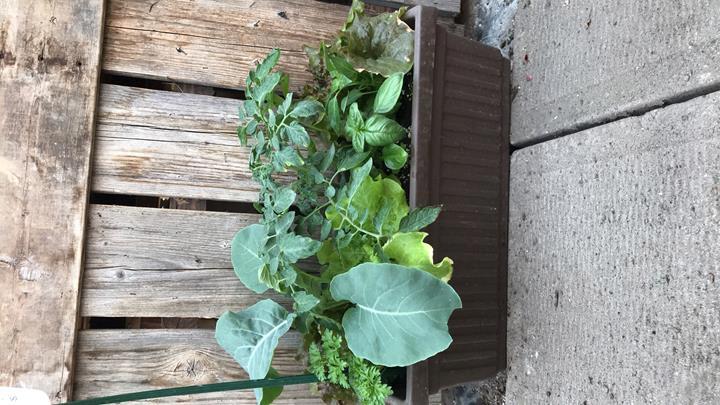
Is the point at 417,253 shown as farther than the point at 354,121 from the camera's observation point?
No

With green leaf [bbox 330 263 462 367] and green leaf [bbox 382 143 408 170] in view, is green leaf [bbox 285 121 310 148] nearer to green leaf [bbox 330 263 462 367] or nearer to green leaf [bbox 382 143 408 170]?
green leaf [bbox 382 143 408 170]

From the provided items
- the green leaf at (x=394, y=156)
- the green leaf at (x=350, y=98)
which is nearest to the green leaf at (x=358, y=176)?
the green leaf at (x=394, y=156)

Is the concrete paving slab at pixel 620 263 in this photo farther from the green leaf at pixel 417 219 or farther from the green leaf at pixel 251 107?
the green leaf at pixel 251 107

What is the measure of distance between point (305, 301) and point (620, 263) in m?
0.69

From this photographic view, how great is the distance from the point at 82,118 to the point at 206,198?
15.0 inches

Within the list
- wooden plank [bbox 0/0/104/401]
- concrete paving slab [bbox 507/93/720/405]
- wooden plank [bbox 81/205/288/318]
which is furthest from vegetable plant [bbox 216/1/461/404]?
wooden plank [bbox 0/0/104/401]

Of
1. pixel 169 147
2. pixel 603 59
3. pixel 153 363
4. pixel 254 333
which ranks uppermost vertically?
pixel 603 59

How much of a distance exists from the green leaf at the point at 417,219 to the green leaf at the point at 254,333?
33cm

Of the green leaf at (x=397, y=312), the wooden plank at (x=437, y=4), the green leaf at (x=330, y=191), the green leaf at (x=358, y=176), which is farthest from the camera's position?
the wooden plank at (x=437, y=4)

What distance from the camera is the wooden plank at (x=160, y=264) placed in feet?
4.85

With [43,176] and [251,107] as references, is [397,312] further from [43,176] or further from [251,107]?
[43,176]

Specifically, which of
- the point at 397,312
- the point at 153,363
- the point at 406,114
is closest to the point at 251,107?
the point at 406,114

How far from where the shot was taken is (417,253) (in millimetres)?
1246

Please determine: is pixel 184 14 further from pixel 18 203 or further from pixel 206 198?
pixel 18 203
